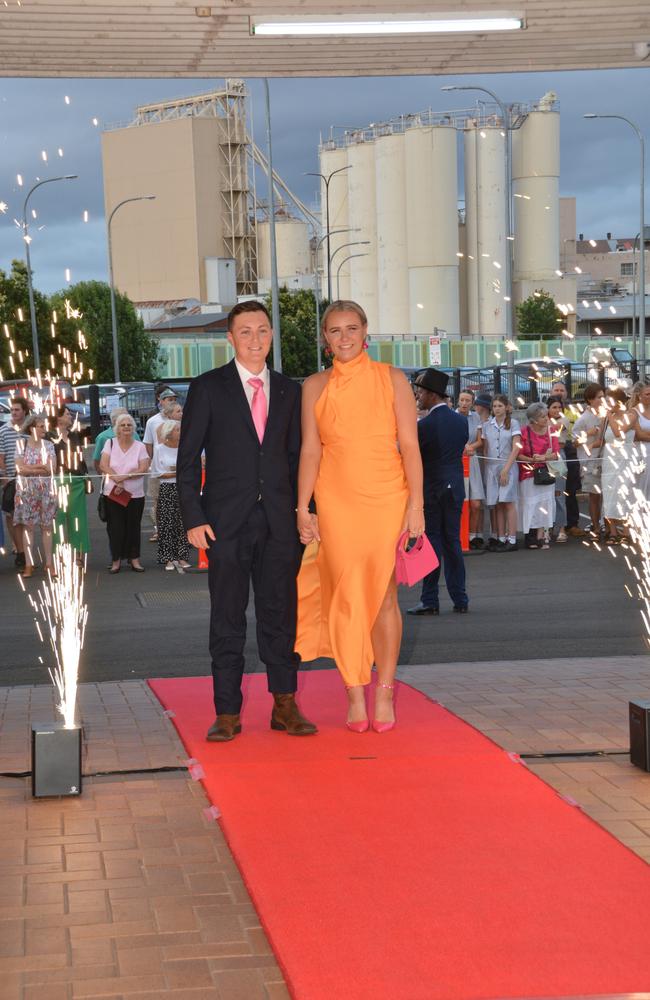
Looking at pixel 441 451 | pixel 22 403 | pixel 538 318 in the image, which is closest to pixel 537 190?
pixel 538 318

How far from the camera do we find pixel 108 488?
1546 cm

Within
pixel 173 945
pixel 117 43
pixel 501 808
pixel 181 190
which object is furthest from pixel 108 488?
pixel 181 190

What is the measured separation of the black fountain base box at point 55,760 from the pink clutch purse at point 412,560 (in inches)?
71.9

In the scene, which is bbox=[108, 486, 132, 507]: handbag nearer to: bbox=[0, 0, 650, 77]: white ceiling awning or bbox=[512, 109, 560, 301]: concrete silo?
bbox=[0, 0, 650, 77]: white ceiling awning

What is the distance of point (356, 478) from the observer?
6.62 meters

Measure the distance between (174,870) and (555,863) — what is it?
4.55ft

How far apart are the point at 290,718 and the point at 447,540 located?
5.22 metres

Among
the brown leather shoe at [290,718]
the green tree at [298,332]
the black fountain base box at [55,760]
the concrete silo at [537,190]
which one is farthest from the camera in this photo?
the concrete silo at [537,190]

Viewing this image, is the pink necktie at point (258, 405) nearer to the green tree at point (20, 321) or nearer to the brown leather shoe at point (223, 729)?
the brown leather shoe at point (223, 729)

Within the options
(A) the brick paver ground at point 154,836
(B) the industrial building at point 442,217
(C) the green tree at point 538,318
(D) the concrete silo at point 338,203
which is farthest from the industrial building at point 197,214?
(A) the brick paver ground at point 154,836

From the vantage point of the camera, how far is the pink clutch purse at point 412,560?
6758 millimetres

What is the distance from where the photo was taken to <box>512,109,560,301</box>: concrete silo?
9562 centimetres

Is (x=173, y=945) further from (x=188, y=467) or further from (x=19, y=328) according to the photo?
(x=19, y=328)

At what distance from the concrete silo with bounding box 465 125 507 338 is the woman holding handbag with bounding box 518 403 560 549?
7589 cm
